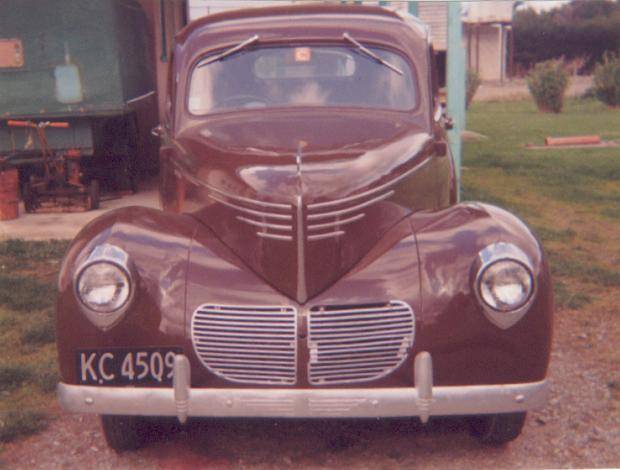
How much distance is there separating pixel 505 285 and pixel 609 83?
22594 mm

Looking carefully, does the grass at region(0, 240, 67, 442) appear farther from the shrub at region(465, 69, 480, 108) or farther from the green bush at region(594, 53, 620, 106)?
the green bush at region(594, 53, 620, 106)

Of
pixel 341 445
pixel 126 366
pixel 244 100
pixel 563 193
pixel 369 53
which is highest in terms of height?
pixel 369 53

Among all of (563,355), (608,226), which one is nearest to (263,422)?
(563,355)

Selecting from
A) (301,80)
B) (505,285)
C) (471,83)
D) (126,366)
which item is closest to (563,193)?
(301,80)

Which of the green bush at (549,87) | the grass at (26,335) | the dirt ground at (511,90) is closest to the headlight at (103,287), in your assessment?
the grass at (26,335)

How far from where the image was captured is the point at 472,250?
326 cm

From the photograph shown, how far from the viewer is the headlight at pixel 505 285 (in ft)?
10.4

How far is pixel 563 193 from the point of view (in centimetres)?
998

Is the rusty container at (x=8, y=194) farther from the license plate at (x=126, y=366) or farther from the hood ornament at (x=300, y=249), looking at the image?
the hood ornament at (x=300, y=249)

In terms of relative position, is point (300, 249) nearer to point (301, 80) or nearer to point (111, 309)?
point (111, 309)

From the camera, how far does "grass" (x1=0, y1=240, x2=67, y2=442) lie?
399cm

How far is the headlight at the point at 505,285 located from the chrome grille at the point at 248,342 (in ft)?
2.34

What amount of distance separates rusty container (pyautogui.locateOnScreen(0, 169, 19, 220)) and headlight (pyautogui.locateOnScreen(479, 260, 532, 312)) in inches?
241

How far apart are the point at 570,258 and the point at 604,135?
1029 cm
